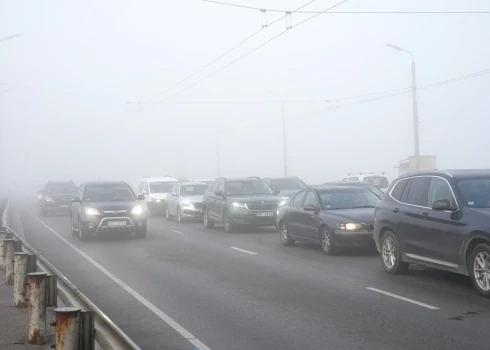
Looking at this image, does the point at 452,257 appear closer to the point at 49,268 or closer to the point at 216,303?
the point at 216,303

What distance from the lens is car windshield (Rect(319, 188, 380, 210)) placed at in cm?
1705

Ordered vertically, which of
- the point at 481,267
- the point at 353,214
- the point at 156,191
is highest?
the point at 156,191

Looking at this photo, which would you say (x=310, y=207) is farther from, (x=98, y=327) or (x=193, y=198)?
(x=193, y=198)

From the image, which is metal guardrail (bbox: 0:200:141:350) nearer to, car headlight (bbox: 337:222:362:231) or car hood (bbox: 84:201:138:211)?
car headlight (bbox: 337:222:362:231)

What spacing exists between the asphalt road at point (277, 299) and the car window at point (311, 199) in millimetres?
1120

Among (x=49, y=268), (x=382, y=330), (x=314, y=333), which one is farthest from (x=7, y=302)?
(x=382, y=330)

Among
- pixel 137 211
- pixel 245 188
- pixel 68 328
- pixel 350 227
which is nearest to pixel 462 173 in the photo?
pixel 350 227

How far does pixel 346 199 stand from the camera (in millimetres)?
17266

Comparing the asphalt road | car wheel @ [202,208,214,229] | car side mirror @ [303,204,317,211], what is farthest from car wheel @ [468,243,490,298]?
car wheel @ [202,208,214,229]

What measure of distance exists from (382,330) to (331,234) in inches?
302

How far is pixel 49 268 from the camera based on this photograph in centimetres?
961

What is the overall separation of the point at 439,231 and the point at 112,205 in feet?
41.3

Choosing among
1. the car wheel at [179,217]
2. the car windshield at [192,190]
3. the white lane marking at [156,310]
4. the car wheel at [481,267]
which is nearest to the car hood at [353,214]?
the white lane marking at [156,310]

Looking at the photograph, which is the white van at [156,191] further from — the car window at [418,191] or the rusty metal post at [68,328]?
the rusty metal post at [68,328]
